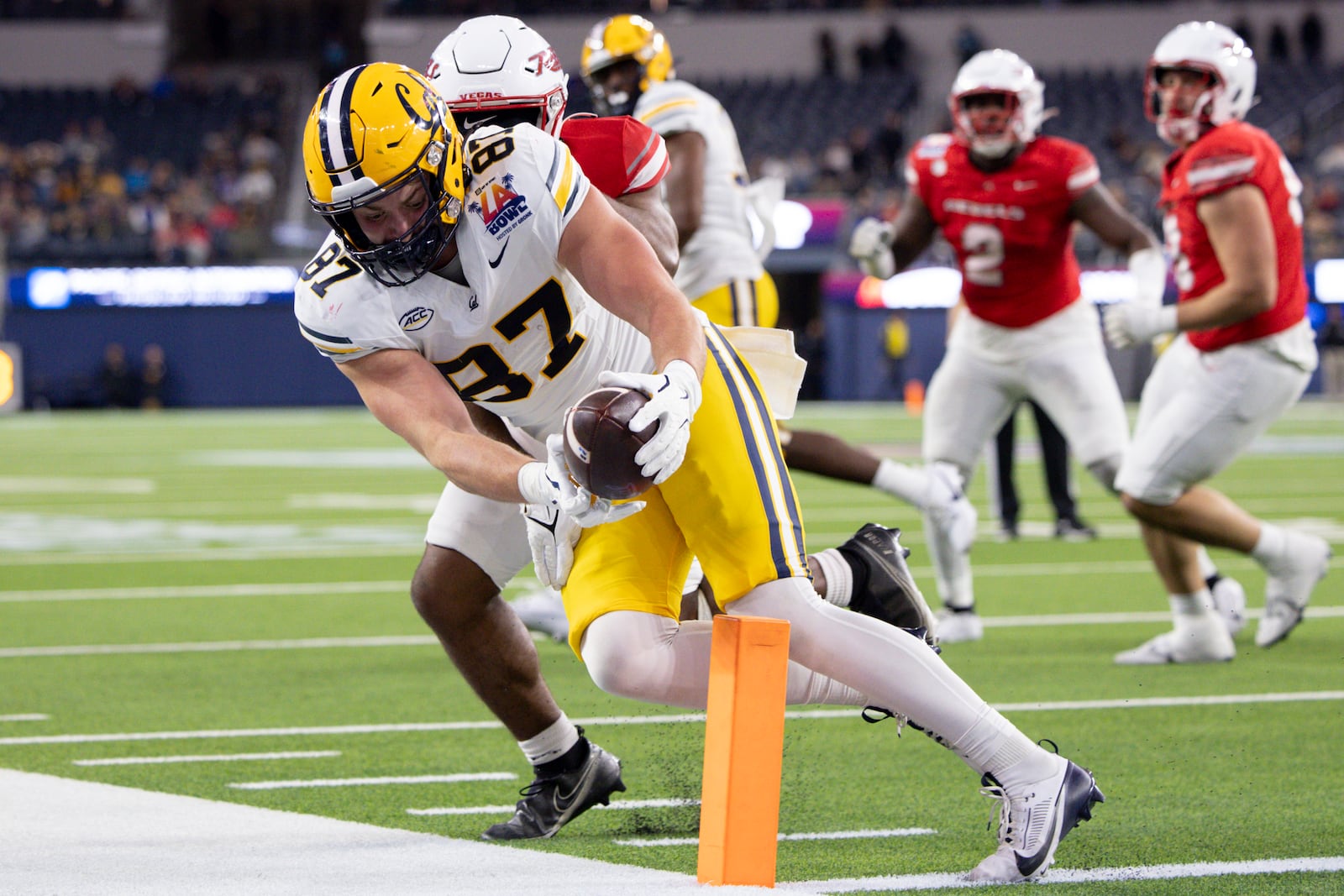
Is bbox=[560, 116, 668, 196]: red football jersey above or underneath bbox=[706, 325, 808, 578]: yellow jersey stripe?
above

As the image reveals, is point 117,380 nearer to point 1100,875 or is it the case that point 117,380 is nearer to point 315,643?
point 315,643

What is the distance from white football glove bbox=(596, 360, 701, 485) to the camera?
105 inches

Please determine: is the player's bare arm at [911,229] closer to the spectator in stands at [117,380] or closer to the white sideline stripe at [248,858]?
the white sideline stripe at [248,858]

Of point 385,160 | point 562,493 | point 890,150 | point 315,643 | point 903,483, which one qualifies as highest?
point 385,160

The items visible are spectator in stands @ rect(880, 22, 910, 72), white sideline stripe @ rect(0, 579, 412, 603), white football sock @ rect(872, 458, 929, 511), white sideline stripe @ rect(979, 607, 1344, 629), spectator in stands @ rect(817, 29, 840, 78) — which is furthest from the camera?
spectator in stands @ rect(817, 29, 840, 78)

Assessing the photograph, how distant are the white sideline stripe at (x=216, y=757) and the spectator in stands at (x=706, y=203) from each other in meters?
1.88

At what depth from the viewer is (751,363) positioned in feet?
11.3

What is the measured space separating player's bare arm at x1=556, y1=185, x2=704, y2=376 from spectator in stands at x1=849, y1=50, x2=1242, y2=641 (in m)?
2.82

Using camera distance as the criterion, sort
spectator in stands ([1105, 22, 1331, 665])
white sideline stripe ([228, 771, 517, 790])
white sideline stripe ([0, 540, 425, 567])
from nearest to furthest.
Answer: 1. white sideline stripe ([228, 771, 517, 790])
2. spectator in stands ([1105, 22, 1331, 665])
3. white sideline stripe ([0, 540, 425, 567])

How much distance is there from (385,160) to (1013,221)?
3426mm

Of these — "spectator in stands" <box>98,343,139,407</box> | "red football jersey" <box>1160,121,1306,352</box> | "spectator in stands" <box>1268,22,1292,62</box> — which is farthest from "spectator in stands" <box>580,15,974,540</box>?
"spectator in stands" <box>1268,22,1292,62</box>

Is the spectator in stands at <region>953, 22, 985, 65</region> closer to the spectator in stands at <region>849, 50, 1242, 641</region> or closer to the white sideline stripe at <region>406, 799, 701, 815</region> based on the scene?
the spectator in stands at <region>849, 50, 1242, 641</region>

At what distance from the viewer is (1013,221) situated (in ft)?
19.5

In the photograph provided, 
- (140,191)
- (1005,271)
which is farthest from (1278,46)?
(1005,271)
